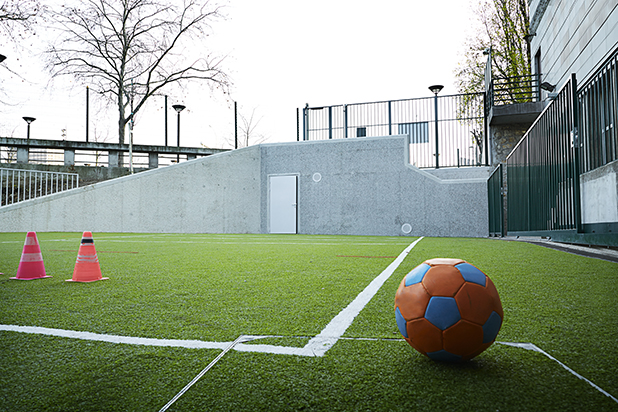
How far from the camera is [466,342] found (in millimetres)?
1705

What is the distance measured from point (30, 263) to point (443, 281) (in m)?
4.28

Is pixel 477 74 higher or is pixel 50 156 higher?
pixel 477 74

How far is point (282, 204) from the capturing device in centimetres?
2056

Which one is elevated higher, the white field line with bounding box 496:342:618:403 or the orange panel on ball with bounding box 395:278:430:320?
the orange panel on ball with bounding box 395:278:430:320

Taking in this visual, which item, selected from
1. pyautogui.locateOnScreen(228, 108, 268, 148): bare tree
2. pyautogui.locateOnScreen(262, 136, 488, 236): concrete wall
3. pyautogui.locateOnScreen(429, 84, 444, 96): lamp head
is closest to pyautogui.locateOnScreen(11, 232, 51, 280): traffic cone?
pyautogui.locateOnScreen(262, 136, 488, 236): concrete wall

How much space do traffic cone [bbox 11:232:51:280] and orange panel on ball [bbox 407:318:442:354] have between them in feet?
13.4

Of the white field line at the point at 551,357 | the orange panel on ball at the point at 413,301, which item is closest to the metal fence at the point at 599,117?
the white field line at the point at 551,357

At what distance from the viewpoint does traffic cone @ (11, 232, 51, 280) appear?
4.21m

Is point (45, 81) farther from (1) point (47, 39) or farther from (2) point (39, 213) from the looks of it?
(2) point (39, 213)

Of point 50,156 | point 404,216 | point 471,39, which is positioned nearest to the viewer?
Result: point 404,216

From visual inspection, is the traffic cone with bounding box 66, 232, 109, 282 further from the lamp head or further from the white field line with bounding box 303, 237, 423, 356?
the lamp head

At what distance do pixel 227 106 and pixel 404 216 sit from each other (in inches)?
812

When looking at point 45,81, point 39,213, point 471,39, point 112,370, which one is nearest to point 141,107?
point 45,81

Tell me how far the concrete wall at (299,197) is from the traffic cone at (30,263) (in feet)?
46.9
